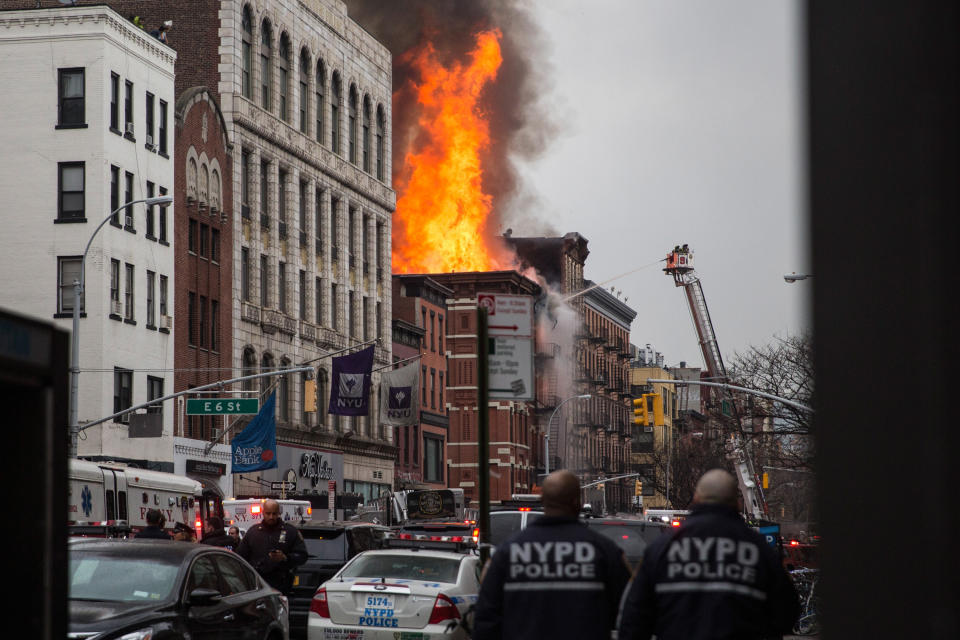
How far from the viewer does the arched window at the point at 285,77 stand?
213 ft

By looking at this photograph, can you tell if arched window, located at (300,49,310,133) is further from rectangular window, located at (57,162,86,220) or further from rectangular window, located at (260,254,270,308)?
rectangular window, located at (57,162,86,220)

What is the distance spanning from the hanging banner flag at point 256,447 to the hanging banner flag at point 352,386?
87.4 inches

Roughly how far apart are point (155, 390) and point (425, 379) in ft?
104

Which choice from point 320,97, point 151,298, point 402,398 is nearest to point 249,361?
point 151,298

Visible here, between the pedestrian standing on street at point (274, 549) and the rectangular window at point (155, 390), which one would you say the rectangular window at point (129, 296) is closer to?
the rectangular window at point (155, 390)

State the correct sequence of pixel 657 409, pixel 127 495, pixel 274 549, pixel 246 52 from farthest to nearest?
pixel 246 52 < pixel 657 409 < pixel 127 495 < pixel 274 549

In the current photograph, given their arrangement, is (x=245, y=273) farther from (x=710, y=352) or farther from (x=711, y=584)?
(x=711, y=584)

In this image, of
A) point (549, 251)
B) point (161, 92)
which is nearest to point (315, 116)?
point (161, 92)

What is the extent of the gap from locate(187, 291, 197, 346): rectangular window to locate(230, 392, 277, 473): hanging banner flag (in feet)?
24.7

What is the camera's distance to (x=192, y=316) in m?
55.2

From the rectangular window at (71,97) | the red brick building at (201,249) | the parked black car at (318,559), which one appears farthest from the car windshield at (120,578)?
the red brick building at (201,249)

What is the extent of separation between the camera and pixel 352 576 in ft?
55.6

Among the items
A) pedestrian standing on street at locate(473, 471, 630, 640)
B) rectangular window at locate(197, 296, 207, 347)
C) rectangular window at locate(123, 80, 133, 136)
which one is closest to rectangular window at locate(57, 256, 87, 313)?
rectangular window at locate(123, 80, 133, 136)

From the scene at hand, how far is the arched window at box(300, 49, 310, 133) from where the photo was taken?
221 feet
